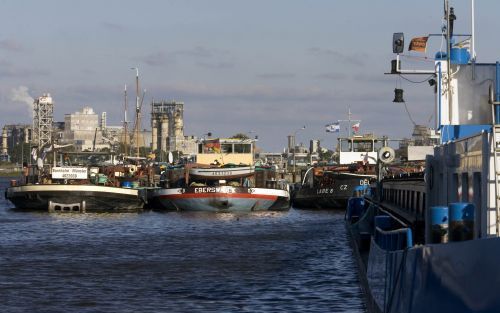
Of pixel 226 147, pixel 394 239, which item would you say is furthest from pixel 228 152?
pixel 394 239

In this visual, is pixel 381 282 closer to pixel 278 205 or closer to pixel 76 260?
pixel 76 260

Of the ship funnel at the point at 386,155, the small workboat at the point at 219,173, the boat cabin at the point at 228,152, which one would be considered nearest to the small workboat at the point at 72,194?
the small workboat at the point at 219,173

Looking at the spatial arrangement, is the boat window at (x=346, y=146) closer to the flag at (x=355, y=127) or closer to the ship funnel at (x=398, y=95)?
the flag at (x=355, y=127)

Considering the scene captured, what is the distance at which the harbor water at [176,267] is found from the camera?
2414cm

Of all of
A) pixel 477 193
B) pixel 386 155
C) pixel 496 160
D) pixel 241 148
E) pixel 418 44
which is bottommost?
pixel 477 193

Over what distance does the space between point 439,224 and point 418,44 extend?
13704mm

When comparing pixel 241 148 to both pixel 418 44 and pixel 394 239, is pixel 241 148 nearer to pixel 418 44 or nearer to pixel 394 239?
pixel 418 44

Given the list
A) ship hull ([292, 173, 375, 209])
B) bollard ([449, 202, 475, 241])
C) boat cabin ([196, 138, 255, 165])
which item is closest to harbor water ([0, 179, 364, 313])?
bollard ([449, 202, 475, 241])

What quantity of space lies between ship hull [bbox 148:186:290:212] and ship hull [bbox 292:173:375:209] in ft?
16.1

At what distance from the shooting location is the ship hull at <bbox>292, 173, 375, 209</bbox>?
235 ft

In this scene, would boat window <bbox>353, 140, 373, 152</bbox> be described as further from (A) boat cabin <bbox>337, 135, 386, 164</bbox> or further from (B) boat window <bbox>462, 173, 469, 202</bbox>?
(B) boat window <bbox>462, 173, 469, 202</bbox>

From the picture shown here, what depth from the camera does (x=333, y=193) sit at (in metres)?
73.8

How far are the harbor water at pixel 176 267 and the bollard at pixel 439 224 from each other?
984 centimetres

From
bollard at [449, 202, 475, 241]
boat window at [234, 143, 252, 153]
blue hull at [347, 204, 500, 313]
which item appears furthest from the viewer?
boat window at [234, 143, 252, 153]
